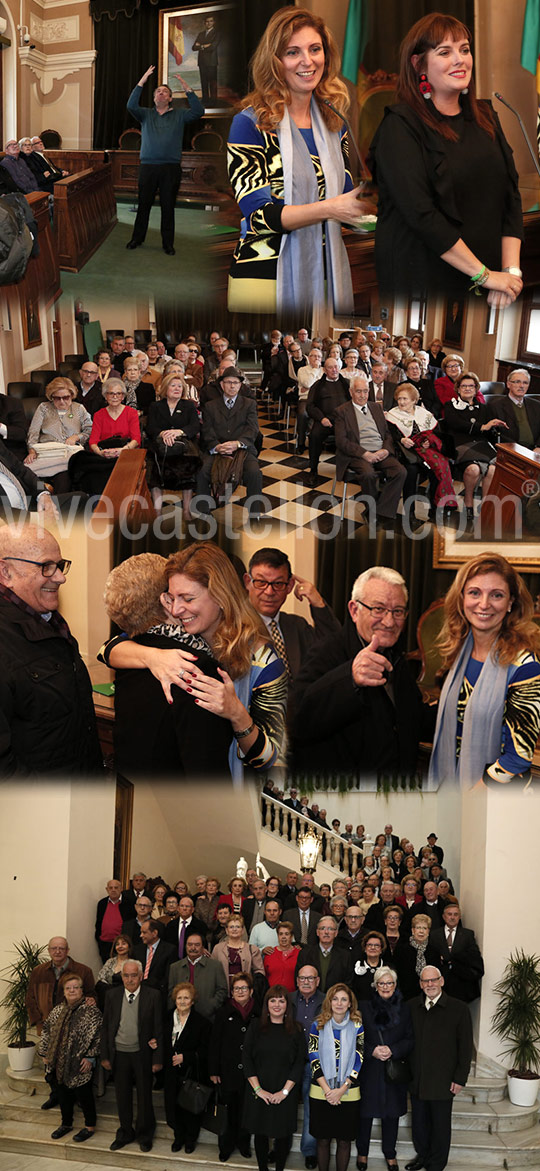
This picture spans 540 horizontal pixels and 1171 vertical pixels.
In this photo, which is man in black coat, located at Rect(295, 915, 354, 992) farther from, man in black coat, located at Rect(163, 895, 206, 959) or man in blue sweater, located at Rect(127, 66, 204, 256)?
man in blue sweater, located at Rect(127, 66, 204, 256)

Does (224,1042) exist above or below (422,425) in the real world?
below

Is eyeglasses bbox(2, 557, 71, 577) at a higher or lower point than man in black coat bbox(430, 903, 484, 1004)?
higher

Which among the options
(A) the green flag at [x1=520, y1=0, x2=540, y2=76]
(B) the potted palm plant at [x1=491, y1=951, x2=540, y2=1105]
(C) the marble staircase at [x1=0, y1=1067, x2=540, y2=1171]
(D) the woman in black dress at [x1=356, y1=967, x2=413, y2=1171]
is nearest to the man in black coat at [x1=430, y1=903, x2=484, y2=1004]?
(B) the potted palm plant at [x1=491, y1=951, x2=540, y2=1105]

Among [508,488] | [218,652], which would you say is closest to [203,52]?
[508,488]

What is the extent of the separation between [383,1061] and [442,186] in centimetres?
326

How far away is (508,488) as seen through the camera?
14.6 ft

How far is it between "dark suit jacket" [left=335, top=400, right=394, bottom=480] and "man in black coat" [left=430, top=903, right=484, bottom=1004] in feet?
6.80

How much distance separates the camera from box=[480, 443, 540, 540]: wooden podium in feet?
14.4

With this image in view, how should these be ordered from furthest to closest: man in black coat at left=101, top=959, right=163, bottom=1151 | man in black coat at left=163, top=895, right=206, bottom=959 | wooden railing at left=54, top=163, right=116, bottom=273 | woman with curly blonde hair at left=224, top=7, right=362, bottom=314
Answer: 1. man in black coat at left=163, top=895, right=206, bottom=959
2. man in black coat at left=101, top=959, right=163, bottom=1151
3. wooden railing at left=54, top=163, right=116, bottom=273
4. woman with curly blonde hair at left=224, top=7, right=362, bottom=314

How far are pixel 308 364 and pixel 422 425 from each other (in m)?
0.47

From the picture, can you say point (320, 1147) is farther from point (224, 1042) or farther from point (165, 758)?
point (165, 758)

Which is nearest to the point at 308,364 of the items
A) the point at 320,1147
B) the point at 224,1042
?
the point at 224,1042

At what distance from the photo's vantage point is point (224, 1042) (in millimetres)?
4785

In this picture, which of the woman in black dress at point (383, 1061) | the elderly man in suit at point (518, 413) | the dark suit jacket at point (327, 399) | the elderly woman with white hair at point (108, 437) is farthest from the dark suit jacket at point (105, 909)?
the elderly man in suit at point (518, 413)
